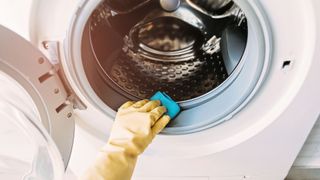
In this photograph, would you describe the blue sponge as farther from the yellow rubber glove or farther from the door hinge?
the door hinge

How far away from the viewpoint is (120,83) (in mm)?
899

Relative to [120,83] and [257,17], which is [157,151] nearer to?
[120,83]

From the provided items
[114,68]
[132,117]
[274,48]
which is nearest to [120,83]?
[114,68]

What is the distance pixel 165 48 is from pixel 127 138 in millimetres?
363

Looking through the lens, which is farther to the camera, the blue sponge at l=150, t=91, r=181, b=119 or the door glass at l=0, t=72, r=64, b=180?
→ the blue sponge at l=150, t=91, r=181, b=119

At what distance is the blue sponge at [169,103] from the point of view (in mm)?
857

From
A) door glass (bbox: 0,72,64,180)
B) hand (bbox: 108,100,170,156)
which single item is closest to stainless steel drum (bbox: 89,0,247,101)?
hand (bbox: 108,100,170,156)

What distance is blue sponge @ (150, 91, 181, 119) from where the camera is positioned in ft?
2.81

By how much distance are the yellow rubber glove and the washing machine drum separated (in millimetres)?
76

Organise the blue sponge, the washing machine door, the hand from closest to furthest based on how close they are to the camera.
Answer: the washing machine door → the hand → the blue sponge

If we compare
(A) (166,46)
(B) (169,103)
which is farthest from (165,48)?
(B) (169,103)

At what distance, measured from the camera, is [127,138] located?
735 mm

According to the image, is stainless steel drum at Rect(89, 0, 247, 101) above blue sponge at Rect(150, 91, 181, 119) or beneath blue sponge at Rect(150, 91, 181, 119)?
above

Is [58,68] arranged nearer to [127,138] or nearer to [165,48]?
[127,138]
